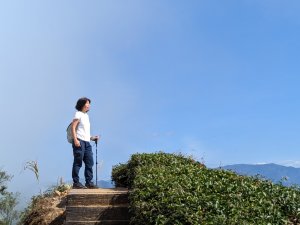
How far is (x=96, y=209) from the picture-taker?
34.7 ft

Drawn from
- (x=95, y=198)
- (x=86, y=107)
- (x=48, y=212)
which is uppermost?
(x=86, y=107)

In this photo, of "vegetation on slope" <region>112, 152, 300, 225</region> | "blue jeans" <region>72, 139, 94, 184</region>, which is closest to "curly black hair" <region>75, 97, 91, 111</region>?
"blue jeans" <region>72, 139, 94, 184</region>

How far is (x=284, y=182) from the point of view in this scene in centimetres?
1027

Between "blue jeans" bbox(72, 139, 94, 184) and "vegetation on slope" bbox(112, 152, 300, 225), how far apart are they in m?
2.15

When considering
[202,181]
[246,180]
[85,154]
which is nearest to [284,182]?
[246,180]

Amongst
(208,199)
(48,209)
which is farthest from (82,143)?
(208,199)

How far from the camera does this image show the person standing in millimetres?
12469

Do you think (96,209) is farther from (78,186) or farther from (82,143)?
(82,143)

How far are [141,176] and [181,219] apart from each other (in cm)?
289

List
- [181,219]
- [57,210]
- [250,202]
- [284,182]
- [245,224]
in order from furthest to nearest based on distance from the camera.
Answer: [57,210], [284,182], [250,202], [181,219], [245,224]

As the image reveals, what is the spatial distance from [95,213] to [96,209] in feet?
0.27

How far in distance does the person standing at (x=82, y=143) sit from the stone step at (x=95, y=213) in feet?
6.52

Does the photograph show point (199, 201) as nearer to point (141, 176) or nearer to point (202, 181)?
point (202, 181)

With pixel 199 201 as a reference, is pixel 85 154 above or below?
above
